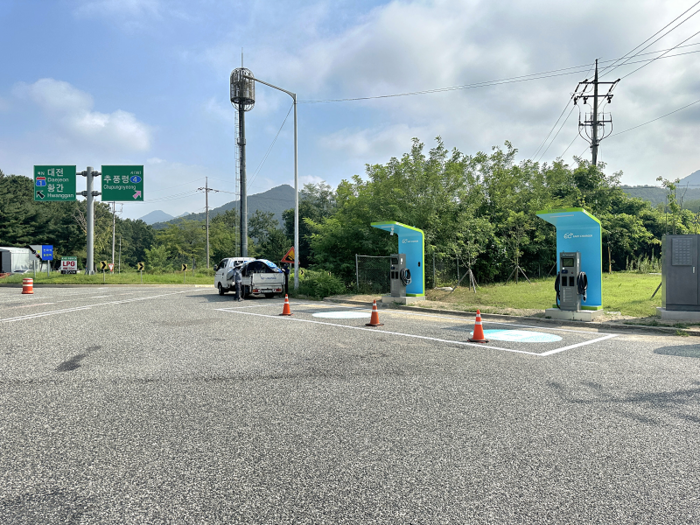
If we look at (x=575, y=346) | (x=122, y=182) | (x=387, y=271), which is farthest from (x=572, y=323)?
(x=122, y=182)

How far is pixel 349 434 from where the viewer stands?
4070 mm

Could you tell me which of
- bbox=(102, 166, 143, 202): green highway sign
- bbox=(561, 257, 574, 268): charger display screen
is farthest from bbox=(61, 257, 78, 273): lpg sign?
bbox=(561, 257, 574, 268): charger display screen

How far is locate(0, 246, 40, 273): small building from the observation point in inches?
1702

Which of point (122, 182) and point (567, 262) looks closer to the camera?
point (567, 262)

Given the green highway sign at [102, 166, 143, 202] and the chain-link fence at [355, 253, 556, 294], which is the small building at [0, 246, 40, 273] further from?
the chain-link fence at [355, 253, 556, 294]

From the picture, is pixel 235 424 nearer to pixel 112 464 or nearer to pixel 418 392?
pixel 112 464

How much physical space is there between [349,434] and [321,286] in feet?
53.2

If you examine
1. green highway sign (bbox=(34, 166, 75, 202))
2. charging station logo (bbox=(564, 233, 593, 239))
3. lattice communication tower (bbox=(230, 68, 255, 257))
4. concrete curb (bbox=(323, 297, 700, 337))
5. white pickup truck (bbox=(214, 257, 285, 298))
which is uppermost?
lattice communication tower (bbox=(230, 68, 255, 257))

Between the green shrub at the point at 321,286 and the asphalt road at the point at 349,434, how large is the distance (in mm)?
11815

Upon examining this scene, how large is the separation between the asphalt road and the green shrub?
11.8 m

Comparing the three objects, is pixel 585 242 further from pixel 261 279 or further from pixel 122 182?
pixel 122 182

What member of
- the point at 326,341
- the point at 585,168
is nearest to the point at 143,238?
the point at 585,168

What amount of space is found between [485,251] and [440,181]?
14.1 ft

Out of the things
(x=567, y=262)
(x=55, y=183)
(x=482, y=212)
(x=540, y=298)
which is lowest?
(x=540, y=298)
